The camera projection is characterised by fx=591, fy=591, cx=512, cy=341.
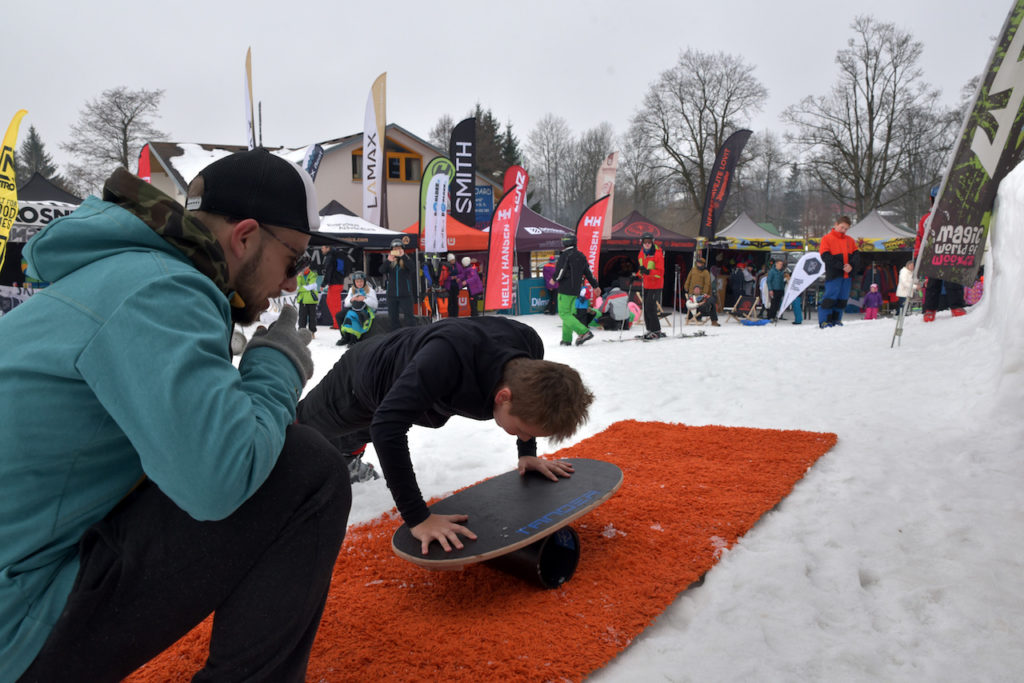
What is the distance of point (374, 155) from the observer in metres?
14.0

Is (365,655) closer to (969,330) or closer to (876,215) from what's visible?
(969,330)

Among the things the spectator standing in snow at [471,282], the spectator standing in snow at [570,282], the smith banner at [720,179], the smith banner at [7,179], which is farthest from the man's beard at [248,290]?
the smith banner at [720,179]

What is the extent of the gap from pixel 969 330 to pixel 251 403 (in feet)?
23.6

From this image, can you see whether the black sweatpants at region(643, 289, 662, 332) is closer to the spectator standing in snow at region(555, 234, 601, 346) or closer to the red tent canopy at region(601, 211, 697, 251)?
the spectator standing in snow at region(555, 234, 601, 346)

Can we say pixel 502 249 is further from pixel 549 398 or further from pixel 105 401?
pixel 105 401

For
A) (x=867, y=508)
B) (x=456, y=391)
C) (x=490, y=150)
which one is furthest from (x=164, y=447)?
(x=490, y=150)

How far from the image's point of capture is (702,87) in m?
28.3

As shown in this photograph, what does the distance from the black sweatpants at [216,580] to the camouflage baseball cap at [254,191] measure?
478 millimetres

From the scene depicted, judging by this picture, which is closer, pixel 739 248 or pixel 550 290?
pixel 550 290

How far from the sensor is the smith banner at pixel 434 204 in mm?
12625

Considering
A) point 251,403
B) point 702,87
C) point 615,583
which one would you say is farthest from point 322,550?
point 702,87

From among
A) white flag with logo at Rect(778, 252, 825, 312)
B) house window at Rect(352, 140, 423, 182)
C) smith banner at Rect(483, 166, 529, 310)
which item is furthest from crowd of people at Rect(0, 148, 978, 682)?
house window at Rect(352, 140, 423, 182)

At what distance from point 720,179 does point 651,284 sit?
9.76 meters

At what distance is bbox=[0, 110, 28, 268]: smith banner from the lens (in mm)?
4695
